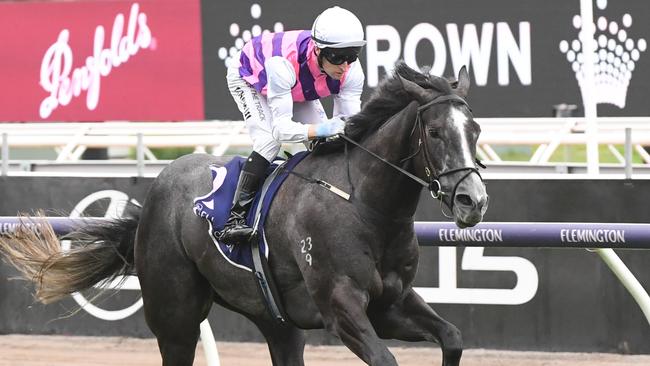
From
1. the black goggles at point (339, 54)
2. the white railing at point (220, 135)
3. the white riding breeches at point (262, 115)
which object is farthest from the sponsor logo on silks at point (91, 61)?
the black goggles at point (339, 54)

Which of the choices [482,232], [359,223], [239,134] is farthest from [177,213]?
[239,134]

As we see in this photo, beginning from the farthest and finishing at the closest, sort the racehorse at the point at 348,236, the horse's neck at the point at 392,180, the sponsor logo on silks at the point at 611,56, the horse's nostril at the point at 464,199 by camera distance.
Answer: the sponsor logo on silks at the point at 611,56 < the horse's neck at the point at 392,180 < the racehorse at the point at 348,236 < the horse's nostril at the point at 464,199

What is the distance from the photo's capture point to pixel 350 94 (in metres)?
5.32

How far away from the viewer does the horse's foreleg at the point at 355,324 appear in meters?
4.64

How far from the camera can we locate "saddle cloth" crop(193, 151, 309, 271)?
5250 mm

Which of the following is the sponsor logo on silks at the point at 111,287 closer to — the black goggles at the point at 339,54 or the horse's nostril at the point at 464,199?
the black goggles at the point at 339,54

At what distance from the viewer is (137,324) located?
27.5 ft

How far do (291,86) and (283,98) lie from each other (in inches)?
2.9

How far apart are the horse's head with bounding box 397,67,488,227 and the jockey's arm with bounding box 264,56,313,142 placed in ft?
1.87

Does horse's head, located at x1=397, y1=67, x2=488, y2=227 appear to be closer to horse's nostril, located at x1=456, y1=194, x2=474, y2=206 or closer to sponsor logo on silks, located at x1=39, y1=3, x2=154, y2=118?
horse's nostril, located at x1=456, y1=194, x2=474, y2=206

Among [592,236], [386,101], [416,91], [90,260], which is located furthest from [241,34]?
[416,91]

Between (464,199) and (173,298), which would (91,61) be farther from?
(464,199)

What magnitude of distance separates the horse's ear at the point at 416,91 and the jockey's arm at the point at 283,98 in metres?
0.55

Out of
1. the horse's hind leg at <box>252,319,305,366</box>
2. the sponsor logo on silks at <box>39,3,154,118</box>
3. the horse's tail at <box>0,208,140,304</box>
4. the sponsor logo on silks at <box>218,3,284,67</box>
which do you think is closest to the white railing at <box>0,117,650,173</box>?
the sponsor logo on silks at <box>39,3,154,118</box>
